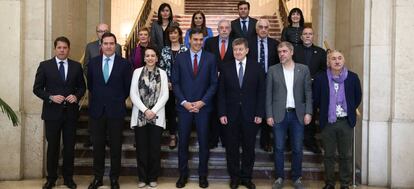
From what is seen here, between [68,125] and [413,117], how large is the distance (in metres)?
4.50

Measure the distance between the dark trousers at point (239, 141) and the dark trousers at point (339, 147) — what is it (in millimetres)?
896

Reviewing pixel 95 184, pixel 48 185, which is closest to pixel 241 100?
pixel 95 184

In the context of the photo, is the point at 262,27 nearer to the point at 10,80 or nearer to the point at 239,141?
the point at 239,141

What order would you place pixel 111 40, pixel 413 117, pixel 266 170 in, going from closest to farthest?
1. pixel 111 40
2. pixel 413 117
3. pixel 266 170

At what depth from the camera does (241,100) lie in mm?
6316

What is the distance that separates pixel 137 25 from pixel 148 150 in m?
6.36

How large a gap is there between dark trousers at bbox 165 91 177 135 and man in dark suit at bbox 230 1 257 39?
128cm

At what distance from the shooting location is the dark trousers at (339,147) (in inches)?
248

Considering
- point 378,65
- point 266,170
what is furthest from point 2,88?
point 378,65

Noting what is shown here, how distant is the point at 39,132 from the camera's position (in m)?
7.21

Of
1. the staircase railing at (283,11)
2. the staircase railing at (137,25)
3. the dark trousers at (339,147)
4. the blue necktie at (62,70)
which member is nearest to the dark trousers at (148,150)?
the blue necktie at (62,70)

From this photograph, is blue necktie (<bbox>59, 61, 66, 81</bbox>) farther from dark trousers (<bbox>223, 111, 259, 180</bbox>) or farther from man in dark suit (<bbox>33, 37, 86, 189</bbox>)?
dark trousers (<bbox>223, 111, 259, 180</bbox>)

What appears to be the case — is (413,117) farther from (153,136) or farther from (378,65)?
(153,136)

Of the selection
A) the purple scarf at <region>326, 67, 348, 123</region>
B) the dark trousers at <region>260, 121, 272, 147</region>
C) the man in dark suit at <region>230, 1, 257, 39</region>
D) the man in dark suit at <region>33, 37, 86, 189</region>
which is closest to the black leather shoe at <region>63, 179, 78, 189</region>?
the man in dark suit at <region>33, 37, 86, 189</region>
